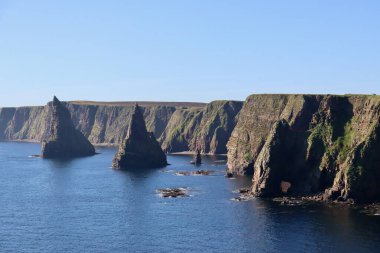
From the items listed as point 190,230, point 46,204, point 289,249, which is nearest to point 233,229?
point 190,230

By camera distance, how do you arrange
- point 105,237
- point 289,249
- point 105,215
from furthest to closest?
point 105,215
point 105,237
point 289,249

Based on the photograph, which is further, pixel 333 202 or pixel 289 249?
pixel 333 202

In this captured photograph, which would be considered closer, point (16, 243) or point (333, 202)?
point (16, 243)

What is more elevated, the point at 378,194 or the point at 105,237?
the point at 378,194

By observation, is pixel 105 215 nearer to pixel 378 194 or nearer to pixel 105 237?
pixel 105 237

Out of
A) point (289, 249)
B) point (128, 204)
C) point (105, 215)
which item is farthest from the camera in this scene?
point (128, 204)

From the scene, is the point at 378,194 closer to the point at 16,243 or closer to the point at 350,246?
the point at 350,246

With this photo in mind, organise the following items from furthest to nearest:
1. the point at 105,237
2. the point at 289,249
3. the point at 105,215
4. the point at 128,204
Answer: the point at 128,204 → the point at 105,215 → the point at 105,237 → the point at 289,249

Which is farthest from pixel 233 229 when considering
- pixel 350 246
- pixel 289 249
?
pixel 350 246

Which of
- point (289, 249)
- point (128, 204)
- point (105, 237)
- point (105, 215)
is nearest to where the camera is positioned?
point (289, 249)
